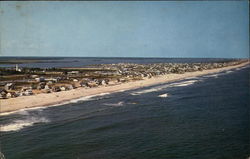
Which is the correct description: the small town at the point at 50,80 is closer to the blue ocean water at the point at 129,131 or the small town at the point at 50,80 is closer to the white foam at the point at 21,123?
the blue ocean water at the point at 129,131

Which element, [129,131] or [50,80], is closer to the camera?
[129,131]

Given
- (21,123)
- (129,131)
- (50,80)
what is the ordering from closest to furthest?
(129,131) → (21,123) → (50,80)

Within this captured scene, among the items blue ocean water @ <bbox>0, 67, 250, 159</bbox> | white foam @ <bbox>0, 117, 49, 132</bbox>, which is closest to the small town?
blue ocean water @ <bbox>0, 67, 250, 159</bbox>

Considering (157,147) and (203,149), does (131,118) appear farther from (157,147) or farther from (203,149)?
(203,149)

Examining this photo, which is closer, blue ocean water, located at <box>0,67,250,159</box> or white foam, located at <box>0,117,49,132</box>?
blue ocean water, located at <box>0,67,250,159</box>

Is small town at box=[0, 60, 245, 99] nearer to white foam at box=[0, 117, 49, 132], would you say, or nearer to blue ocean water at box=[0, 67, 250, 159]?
blue ocean water at box=[0, 67, 250, 159]

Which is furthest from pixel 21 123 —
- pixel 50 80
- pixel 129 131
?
pixel 50 80

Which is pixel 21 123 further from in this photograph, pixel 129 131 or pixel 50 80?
pixel 50 80

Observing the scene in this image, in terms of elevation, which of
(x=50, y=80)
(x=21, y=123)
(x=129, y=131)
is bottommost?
(x=129, y=131)
